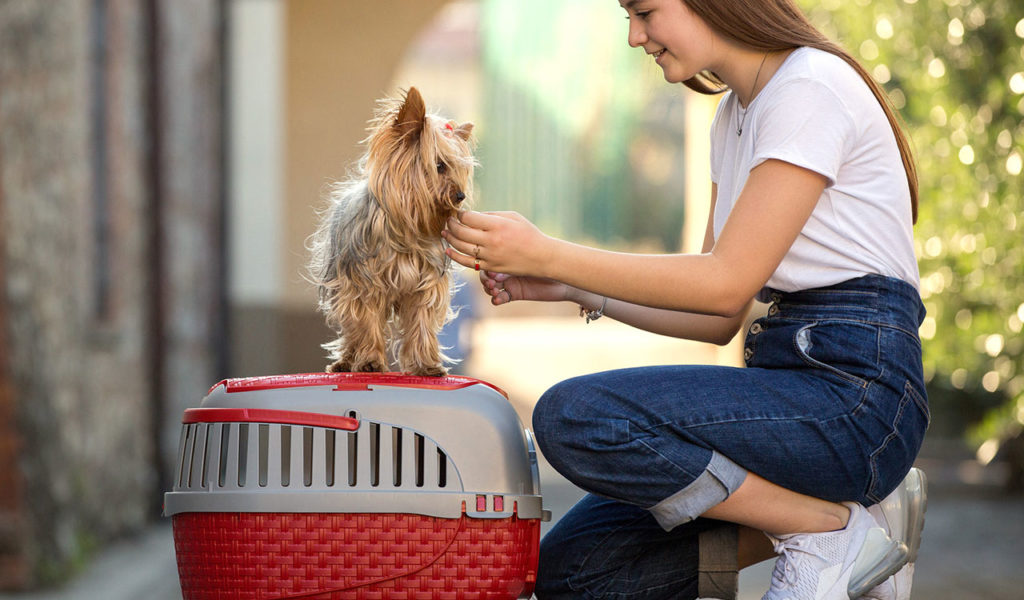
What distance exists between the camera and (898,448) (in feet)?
5.87

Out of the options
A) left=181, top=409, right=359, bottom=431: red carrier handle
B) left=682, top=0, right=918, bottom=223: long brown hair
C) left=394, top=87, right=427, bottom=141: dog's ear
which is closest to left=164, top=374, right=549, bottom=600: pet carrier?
left=181, top=409, right=359, bottom=431: red carrier handle

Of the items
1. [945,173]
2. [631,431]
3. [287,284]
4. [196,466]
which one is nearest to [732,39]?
[631,431]

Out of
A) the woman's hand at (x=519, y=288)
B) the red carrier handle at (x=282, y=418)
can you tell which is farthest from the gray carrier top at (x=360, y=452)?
the woman's hand at (x=519, y=288)

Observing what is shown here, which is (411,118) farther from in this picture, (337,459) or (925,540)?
(925,540)

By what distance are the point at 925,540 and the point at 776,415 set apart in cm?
449

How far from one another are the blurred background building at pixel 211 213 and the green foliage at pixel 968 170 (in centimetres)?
1

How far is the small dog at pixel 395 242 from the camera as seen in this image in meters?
1.77

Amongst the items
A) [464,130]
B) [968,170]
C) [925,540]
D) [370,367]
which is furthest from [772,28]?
[925,540]

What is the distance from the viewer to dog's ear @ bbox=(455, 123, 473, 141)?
6.18 ft

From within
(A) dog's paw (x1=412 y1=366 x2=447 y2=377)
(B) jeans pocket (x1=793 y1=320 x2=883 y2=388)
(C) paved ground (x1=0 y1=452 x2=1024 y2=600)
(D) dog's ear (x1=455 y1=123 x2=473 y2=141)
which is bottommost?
(C) paved ground (x1=0 y1=452 x2=1024 y2=600)

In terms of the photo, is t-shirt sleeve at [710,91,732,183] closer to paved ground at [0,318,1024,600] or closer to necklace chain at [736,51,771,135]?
necklace chain at [736,51,771,135]

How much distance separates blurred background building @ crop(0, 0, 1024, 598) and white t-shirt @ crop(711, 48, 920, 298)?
49 cm

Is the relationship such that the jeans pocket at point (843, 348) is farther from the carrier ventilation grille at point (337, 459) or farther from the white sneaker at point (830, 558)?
the carrier ventilation grille at point (337, 459)

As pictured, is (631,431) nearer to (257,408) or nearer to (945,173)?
(257,408)
